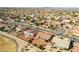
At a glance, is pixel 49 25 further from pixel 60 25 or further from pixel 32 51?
pixel 32 51

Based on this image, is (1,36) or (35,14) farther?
(35,14)

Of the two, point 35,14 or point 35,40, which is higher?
point 35,14
